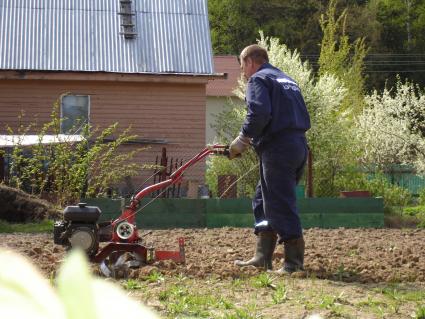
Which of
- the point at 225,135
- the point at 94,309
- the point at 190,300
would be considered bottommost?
the point at 190,300

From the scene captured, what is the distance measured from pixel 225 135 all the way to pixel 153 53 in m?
2.73

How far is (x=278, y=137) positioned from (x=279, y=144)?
55 mm

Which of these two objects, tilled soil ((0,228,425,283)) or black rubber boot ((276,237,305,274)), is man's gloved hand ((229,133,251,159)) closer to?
black rubber boot ((276,237,305,274))

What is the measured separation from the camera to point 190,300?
470cm

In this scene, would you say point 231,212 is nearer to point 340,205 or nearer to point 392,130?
point 340,205

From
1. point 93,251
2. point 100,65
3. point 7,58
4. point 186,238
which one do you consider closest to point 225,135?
point 100,65

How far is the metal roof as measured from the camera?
1944cm

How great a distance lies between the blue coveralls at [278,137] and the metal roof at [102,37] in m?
13.4

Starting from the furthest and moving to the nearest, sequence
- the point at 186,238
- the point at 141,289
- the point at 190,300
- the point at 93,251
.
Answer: the point at 186,238, the point at 93,251, the point at 141,289, the point at 190,300

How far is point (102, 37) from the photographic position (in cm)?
2020

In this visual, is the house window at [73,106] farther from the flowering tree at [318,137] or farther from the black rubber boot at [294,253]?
the black rubber boot at [294,253]

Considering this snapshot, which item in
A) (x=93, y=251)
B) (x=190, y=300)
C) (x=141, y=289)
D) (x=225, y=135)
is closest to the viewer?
(x=190, y=300)

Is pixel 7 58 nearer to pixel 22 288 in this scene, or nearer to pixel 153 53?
pixel 153 53

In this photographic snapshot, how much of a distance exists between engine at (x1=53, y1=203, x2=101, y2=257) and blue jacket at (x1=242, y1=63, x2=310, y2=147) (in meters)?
1.42
